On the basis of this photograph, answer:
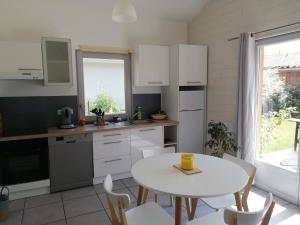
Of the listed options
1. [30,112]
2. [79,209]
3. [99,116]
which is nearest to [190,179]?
[79,209]

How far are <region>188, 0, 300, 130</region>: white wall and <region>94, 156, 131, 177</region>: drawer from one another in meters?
1.59

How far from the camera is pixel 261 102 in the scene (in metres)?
3.10

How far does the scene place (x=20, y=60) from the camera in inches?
110

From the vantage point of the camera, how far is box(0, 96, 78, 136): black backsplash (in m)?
3.09

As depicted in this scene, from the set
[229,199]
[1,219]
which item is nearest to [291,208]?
[229,199]

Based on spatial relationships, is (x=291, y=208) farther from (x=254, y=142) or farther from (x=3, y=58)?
(x=3, y=58)

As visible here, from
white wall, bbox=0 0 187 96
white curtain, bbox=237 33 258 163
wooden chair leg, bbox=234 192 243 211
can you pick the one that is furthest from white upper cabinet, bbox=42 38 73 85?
wooden chair leg, bbox=234 192 243 211

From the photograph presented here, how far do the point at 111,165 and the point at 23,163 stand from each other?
3.66 ft

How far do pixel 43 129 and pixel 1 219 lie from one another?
1258 millimetres

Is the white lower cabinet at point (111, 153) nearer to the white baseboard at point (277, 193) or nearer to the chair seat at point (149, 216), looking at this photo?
the chair seat at point (149, 216)

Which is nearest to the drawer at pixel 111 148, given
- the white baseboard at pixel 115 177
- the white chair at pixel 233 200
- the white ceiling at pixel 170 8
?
the white baseboard at pixel 115 177

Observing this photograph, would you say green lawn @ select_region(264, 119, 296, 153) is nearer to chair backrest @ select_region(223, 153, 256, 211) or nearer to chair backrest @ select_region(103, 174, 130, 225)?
chair backrest @ select_region(223, 153, 256, 211)

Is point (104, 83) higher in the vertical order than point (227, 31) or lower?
lower

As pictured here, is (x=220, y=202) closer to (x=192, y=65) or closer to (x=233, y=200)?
(x=233, y=200)
